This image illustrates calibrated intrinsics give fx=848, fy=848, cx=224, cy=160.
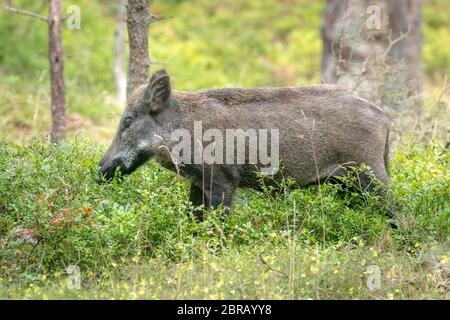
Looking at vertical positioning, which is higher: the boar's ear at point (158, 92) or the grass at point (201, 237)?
the boar's ear at point (158, 92)

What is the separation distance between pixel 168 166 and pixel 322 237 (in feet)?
5.49

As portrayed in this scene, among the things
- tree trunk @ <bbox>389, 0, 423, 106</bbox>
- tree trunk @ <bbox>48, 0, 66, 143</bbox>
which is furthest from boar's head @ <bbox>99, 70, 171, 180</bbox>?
tree trunk @ <bbox>389, 0, 423, 106</bbox>

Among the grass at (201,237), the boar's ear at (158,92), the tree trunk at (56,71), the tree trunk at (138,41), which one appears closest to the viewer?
the grass at (201,237)

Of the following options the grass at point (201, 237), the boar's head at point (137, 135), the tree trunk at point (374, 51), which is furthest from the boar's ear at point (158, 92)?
the tree trunk at point (374, 51)

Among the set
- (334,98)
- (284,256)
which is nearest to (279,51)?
(334,98)

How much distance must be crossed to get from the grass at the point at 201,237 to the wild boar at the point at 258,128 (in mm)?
223

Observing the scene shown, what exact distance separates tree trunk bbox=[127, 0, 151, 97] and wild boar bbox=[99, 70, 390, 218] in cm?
137

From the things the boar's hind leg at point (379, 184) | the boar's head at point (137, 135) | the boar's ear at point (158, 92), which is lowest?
the boar's hind leg at point (379, 184)

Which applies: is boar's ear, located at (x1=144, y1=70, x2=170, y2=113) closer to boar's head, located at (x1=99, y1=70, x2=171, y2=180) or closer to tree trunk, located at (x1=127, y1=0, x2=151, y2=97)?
boar's head, located at (x1=99, y1=70, x2=171, y2=180)

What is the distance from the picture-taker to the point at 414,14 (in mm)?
16953

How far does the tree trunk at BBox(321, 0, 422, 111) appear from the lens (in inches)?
462

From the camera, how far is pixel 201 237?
734 centimetres

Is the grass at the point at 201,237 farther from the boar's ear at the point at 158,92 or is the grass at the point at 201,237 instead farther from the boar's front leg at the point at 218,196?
the boar's ear at the point at 158,92

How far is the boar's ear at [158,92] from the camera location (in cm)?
812
